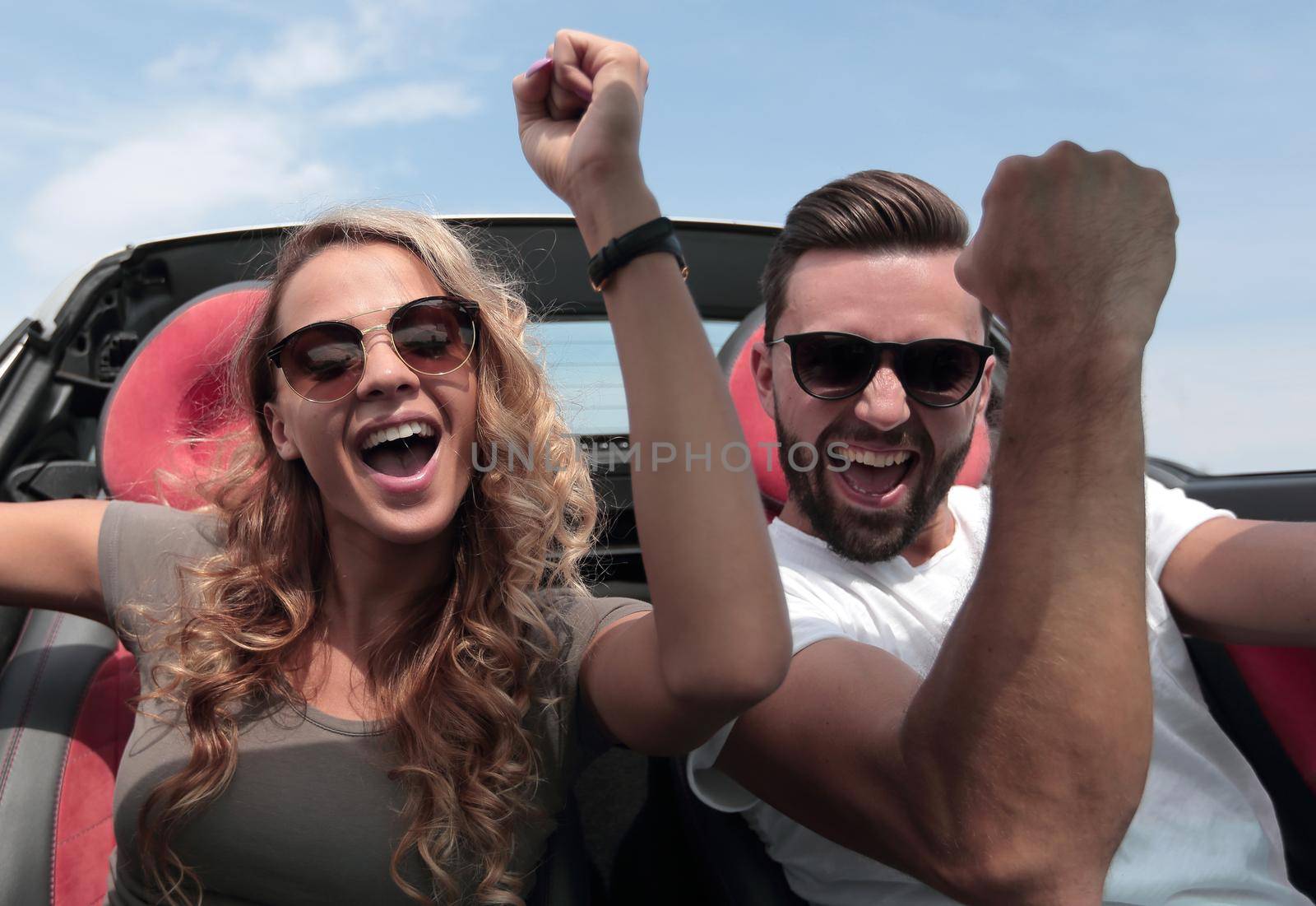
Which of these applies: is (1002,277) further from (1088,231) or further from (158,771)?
(158,771)

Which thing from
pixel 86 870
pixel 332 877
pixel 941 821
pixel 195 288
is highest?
pixel 195 288

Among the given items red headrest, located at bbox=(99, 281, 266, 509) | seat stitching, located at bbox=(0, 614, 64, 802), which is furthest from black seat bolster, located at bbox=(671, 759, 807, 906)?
red headrest, located at bbox=(99, 281, 266, 509)

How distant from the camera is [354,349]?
1.44 meters

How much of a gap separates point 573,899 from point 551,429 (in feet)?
2.74

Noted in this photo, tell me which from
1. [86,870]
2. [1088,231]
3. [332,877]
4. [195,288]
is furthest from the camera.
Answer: [195,288]

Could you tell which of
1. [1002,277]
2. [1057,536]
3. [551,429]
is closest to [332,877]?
[551,429]

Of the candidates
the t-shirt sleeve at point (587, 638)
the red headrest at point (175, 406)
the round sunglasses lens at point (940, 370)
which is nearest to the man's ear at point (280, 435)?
the red headrest at point (175, 406)

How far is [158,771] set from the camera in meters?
1.37

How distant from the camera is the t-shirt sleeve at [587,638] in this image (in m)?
1.45

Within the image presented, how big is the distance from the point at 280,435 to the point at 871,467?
1.15 metres

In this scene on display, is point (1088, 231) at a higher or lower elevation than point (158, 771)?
higher

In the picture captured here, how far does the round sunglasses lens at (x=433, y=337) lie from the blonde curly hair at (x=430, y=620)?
52mm

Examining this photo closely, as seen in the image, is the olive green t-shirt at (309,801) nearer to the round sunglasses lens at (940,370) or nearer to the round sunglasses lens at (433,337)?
the round sunglasses lens at (433,337)

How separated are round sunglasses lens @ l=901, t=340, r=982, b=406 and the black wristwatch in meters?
0.73
